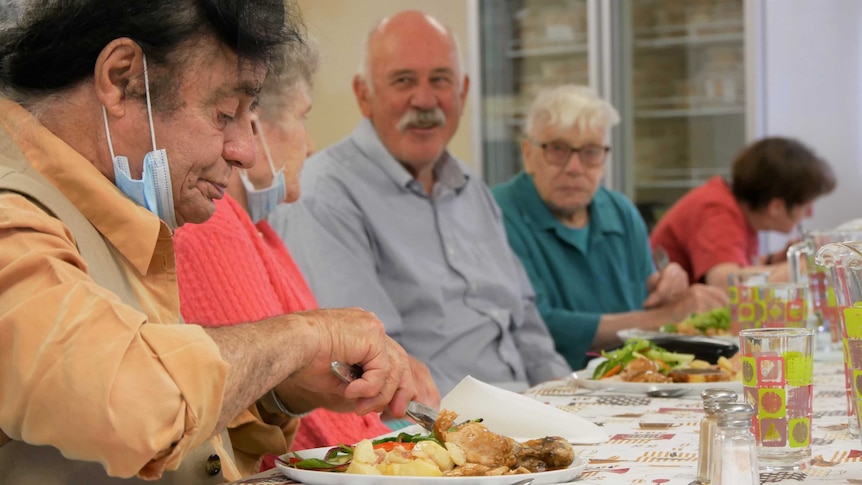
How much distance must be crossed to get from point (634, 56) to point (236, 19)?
4.19m

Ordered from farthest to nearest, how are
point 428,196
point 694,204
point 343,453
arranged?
1. point 694,204
2. point 428,196
3. point 343,453

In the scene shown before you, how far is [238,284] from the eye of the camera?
176 cm

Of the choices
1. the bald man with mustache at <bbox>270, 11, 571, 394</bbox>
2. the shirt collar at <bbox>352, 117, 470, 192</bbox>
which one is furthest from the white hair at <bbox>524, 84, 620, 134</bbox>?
the shirt collar at <bbox>352, 117, 470, 192</bbox>

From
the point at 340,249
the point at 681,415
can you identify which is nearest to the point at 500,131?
the point at 340,249

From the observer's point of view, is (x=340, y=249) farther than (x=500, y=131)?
No

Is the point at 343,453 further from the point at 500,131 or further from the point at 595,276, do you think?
the point at 500,131

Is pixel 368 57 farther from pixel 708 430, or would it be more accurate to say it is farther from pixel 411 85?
pixel 708 430

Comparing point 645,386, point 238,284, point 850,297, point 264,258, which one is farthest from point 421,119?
point 850,297

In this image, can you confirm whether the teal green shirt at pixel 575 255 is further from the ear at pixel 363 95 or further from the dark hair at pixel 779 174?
the dark hair at pixel 779 174

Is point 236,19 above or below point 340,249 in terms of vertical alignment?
above

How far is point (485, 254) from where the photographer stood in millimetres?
2939

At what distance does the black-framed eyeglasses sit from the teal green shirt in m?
0.10

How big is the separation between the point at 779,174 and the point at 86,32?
3.36 metres

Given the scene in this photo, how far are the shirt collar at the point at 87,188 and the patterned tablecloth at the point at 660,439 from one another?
0.31 metres
